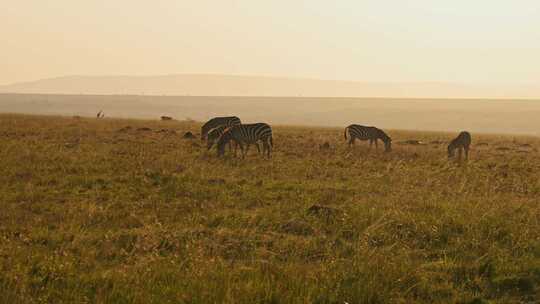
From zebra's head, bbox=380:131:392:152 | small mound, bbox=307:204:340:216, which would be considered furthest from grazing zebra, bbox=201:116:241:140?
small mound, bbox=307:204:340:216

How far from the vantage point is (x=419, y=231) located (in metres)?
8.70

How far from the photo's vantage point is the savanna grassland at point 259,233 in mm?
6023

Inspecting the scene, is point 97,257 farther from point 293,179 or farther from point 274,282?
point 293,179

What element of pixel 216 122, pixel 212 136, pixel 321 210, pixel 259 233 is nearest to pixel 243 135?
pixel 212 136

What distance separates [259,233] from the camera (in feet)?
28.5

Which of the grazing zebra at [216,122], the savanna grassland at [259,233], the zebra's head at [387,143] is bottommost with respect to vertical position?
the savanna grassland at [259,233]

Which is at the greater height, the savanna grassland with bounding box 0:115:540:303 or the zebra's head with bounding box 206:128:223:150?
the zebra's head with bounding box 206:128:223:150

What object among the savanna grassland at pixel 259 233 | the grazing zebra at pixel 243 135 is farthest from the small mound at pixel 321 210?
the grazing zebra at pixel 243 135

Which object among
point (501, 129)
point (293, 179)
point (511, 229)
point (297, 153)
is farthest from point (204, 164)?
point (501, 129)

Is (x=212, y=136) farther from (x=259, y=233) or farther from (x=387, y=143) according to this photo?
(x=259, y=233)

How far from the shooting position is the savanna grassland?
602cm

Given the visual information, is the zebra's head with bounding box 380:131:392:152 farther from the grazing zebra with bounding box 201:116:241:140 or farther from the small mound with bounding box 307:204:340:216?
the small mound with bounding box 307:204:340:216

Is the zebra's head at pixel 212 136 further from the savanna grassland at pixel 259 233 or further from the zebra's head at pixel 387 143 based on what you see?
the zebra's head at pixel 387 143

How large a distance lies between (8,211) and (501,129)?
9449cm
